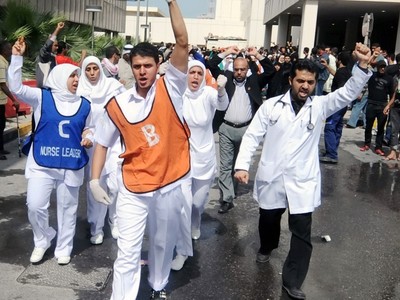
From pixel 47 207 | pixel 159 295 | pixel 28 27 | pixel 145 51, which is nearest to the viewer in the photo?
pixel 145 51

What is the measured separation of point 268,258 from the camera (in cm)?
487

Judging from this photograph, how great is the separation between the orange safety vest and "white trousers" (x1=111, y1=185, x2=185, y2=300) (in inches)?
4.1

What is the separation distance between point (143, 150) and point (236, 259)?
1894mm

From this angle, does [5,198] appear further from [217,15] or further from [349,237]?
[217,15]

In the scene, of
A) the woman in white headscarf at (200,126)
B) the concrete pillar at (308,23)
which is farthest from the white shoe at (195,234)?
the concrete pillar at (308,23)

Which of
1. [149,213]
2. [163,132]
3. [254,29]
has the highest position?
[254,29]

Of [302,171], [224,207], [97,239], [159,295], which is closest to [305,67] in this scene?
[302,171]

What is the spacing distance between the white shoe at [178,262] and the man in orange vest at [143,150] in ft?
3.25

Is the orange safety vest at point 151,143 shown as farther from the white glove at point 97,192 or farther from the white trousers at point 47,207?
the white trousers at point 47,207

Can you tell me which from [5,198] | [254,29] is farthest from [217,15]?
[5,198]

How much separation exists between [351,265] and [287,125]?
5.64 ft

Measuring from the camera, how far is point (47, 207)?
4.53 meters

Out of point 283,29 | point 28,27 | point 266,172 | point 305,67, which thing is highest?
point 283,29

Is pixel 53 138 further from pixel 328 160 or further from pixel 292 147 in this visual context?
pixel 328 160
